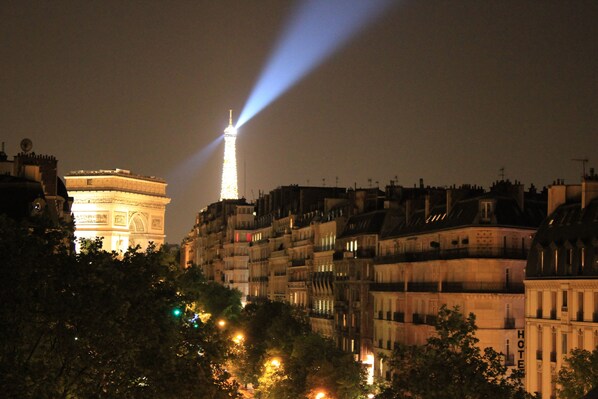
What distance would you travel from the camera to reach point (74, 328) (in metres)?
41.1

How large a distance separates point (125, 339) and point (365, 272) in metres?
55.6

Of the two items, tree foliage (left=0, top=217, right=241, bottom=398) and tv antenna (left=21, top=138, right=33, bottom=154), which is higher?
tv antenna (left=21, top=138, right=33, bottom=154)

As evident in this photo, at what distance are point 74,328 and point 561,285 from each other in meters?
30.7

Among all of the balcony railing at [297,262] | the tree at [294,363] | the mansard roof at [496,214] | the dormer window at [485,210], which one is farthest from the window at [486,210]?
the balcony railing at [297,262]

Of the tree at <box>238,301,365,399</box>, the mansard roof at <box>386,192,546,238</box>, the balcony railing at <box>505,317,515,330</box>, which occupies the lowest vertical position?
the tree at <box>238,301,365,399</box>

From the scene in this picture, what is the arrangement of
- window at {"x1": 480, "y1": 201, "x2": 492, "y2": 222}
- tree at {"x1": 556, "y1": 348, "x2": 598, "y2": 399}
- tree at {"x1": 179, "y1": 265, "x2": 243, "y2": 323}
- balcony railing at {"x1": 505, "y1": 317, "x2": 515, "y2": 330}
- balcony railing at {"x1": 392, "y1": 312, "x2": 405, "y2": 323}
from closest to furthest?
1. tree at {"x1": 556, "y1": 348, "x2": 598, "y2": 399}
2. balcony railing at {"x1": 505, "y1": 317, "x2": 515, "y2": 330}
3. window at {"x1": 480, "y1": 201, "x2": 492, "y2": 222}
4. balcony railing at {"x1": 392, "y1": 312, "x2": 405, "y2": 323}
5. tree at {"x1": 179, "y1": 265, "x2": 243, "y2": 323}

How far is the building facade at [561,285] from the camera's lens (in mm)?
63438

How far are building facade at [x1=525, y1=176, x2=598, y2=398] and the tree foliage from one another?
23922mm

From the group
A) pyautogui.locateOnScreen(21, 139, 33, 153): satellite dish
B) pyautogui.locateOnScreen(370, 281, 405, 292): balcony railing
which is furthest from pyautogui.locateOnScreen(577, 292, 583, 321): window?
pyautogui.locateOnScreen(21, 139, 33, 153): satellite dish

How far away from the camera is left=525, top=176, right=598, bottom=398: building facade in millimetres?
63438

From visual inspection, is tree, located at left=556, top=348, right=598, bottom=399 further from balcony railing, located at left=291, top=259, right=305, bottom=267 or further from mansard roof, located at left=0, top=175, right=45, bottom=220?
balcony railing, located at left=291, top=259, right=305, bottom=267

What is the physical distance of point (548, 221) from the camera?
69.7 meters

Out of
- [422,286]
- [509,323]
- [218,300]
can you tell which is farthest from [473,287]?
[218,300]

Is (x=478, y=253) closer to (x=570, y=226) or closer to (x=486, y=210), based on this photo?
(x=486, y=210)
